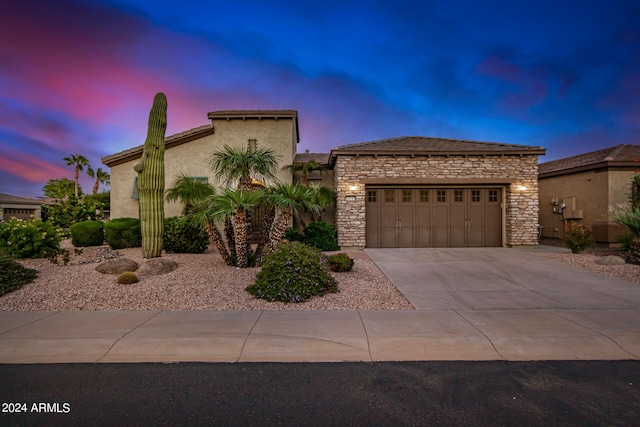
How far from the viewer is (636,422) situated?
2.61 metres

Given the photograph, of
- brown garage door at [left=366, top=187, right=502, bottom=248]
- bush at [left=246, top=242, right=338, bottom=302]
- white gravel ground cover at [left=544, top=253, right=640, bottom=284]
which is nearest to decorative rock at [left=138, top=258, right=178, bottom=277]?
bush at [left=246, top=242, right=338, bottom=302]

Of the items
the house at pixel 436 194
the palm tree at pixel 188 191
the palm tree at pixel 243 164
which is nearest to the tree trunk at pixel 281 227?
the palm tree at pixel 243 164

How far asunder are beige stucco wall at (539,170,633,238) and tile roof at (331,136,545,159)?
10.9 ft

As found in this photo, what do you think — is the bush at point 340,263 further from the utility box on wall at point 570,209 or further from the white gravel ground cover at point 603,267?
the utility box on wall at point 570,209

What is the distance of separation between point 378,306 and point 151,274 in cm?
578

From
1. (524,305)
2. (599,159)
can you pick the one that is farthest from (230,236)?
(599,159)

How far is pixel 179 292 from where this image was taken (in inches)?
252

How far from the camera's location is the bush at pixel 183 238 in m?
10.8

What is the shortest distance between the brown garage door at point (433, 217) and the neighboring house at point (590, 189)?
4.46 metres

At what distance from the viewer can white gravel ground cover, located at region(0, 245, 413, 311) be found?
5629 mm

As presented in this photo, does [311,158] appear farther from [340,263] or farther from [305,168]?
[340,263]

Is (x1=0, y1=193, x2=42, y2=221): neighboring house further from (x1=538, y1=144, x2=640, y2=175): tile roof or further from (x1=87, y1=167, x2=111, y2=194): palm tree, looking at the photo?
(x1=538, y1=144, x2=640, y2=175): tile roof

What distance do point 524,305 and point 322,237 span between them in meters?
7.63

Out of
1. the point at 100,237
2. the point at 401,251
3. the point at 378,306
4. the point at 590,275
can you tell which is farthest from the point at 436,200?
the point at 100,237
